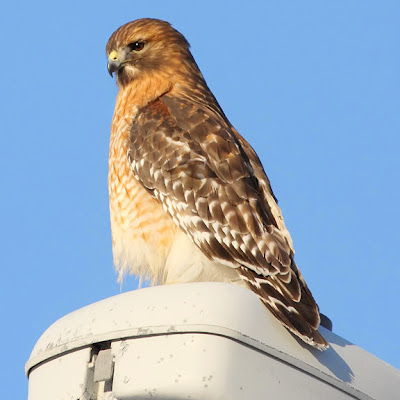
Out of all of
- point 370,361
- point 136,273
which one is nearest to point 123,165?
point 136,273

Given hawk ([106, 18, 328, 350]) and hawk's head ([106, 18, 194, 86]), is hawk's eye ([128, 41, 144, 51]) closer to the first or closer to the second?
hawk's head ([106, 18, 194, 86])

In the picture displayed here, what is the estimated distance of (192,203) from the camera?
5.67 meters

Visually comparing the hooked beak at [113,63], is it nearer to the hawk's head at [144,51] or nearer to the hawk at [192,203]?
the hawk's head at [144,51]

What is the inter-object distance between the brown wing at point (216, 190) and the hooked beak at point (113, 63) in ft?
1.73

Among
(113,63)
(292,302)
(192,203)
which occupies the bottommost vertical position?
(292,302)

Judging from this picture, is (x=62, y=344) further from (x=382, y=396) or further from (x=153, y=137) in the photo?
(x=153, y=137)

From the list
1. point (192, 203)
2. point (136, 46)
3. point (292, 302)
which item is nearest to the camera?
Result: point (292, 302)

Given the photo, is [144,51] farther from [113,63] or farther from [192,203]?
[192,203]

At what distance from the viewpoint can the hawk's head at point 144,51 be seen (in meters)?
6.85

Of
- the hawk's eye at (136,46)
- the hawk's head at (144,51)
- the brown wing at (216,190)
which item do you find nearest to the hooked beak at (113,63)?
the hawk's head at (144,51)

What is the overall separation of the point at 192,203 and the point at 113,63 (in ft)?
5.32

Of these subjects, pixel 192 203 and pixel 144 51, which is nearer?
pixel 192 203

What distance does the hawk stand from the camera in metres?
5.30

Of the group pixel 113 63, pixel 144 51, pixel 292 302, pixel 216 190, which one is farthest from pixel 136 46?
pixel 292 302
